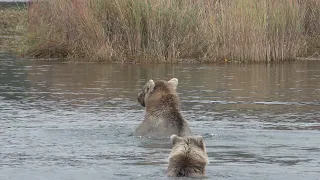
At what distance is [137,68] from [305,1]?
5.69m

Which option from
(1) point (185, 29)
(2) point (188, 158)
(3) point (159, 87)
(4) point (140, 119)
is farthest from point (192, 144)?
(1) point (185, 29)

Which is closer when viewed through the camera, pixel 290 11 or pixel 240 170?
pixel 240 170

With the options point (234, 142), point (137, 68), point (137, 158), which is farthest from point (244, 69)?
point (137, 158)

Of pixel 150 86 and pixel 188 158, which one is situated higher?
pixel 150 86

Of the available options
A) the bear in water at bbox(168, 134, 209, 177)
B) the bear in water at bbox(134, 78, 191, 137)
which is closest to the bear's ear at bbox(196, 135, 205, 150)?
the bear in water at bbox(168, 134, 209, 177)

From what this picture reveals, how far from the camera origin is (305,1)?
25.7m

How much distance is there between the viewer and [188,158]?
843cm

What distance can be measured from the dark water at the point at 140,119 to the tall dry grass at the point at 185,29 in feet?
2.26

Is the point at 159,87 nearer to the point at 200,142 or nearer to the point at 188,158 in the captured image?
the point at 200,142

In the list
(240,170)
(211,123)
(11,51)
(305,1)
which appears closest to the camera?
(240,170)

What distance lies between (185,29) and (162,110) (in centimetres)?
1236

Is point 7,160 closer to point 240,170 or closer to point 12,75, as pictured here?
point 240,170

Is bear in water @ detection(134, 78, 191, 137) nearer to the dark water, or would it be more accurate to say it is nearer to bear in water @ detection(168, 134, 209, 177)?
the dark water

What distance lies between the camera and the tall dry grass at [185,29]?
23.4 meters
